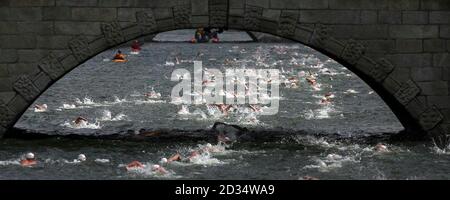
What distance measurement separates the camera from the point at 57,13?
2491 centimetres

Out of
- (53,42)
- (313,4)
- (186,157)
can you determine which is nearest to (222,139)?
(186,157)

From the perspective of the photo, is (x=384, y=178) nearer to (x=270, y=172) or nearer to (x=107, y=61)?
(x=270, y=172)

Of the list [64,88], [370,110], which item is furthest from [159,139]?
[64,88]

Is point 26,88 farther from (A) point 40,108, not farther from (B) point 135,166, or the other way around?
(A) point 40,108

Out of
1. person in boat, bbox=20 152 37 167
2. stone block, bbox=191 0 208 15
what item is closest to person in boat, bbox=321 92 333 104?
stone block, bbox=191 0 208 15

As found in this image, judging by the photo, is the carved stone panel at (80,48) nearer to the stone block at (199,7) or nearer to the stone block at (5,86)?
the stone block at (5,86)

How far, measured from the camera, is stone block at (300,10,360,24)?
25.0 metres

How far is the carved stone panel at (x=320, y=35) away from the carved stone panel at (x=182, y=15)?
2821mm

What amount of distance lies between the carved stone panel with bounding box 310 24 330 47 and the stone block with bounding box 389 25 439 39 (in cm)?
147

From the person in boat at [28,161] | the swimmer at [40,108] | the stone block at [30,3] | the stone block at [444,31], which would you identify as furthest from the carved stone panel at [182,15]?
the swimmer at [40,108]

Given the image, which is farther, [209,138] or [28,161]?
[209,138]

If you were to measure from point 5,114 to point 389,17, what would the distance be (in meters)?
8.91

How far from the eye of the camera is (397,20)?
25141 mm

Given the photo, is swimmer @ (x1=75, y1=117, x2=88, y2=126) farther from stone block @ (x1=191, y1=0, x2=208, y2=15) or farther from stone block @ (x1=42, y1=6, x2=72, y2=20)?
stone block @ (x1=191, y1=0, x2=208, y2=15)
